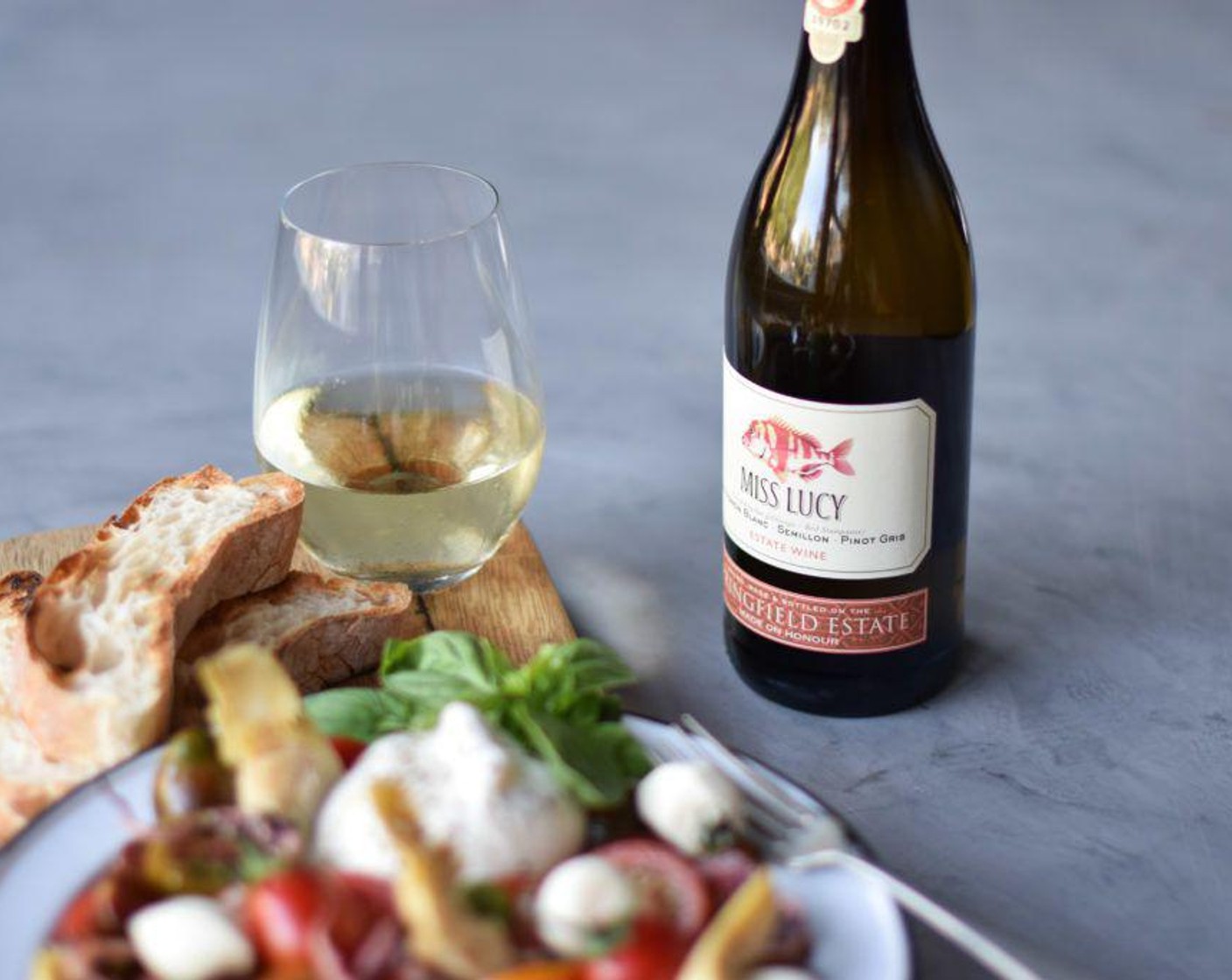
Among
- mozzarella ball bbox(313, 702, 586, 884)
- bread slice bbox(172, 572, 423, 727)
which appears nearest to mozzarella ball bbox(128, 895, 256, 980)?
mozzarella ball bbox(313, 702, 586, 884)

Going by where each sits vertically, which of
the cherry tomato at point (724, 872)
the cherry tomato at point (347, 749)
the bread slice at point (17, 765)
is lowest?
the bread slice at point (17, 765)

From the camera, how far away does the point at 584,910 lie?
1063 millimetres

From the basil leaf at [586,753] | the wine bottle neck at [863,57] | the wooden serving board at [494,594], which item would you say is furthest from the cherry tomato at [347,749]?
the wine bottle neck at [863,57]

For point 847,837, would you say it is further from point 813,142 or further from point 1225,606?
point 1225,606

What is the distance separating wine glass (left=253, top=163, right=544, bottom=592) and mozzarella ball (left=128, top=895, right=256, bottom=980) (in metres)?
0.64

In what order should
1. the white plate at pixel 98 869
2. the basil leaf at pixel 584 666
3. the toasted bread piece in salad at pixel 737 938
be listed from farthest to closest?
the basil leaf at pixel 584 666 → the white plate at pixel 98 869 → the toasted bread piece in salad at pixel 737 938

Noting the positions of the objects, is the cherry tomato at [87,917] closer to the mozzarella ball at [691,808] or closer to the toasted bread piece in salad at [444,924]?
the toasted bread piece in salad at [444,924]

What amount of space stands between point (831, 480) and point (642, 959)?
544mm

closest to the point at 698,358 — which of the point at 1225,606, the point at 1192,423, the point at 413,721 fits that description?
the point at 1192,423

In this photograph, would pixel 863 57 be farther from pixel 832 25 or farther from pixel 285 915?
pixel 285 915

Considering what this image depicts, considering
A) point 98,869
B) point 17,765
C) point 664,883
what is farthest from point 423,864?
point 17,765

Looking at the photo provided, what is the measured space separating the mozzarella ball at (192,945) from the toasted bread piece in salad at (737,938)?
242 millimetres

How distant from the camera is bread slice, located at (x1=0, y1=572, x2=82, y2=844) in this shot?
1.39 meters

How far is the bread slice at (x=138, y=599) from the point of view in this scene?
1412mm
